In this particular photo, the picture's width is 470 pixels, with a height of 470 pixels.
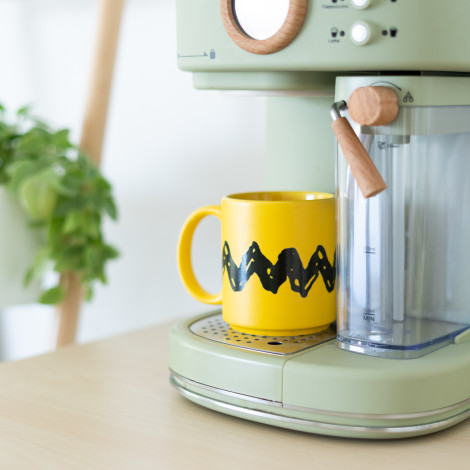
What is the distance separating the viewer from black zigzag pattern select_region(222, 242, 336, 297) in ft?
1.96

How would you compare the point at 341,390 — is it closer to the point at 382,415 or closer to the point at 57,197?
the point at 382,415

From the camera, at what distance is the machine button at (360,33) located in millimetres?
508

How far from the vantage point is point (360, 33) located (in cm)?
51

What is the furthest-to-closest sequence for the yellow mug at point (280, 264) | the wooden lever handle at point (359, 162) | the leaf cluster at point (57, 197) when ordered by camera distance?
1. the leaf cluster at point (57, 197)
2. the yellow mug at point (280, 264)
3. the wooden lever handle at point (359, 162)

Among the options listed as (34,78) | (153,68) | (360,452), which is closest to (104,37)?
(153,68)

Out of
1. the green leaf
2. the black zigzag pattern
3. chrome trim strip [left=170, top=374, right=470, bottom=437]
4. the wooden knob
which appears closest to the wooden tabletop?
chrome trim strip [left=170, top=374, right=470, bottom=437]

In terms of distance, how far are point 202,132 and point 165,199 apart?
0.14 metres

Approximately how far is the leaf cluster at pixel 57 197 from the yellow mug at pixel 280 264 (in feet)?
1.55

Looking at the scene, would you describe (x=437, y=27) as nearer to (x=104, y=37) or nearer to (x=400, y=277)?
(x=400, y=277)

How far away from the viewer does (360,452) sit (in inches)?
20.7

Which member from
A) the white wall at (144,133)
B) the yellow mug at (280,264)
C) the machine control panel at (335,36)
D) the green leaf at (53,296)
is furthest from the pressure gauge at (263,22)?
the green leaf at (53,296)

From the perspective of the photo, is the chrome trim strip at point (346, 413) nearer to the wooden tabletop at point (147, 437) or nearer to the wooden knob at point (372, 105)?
the wooden tabletop at point (147, 437)

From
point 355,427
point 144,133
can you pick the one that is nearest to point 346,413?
point 355,427

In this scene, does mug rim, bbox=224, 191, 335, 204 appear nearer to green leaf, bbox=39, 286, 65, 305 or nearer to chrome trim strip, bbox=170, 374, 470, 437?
chrome trim strip, bbox=170, 374, 470, 437
